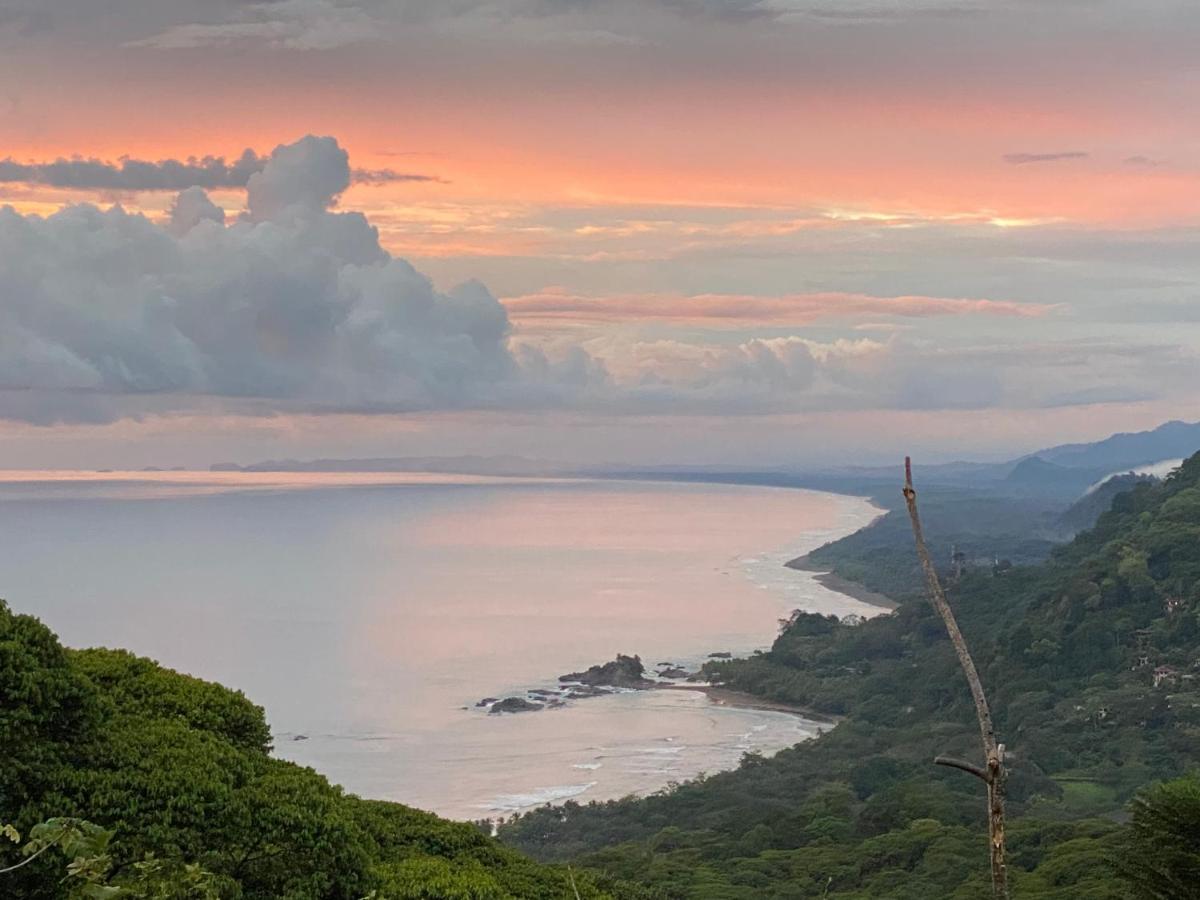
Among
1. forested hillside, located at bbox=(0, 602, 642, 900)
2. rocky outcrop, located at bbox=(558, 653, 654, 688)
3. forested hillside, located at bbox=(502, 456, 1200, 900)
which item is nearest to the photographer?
forested hillside, located at bbox=(0, 602, 642, 900)

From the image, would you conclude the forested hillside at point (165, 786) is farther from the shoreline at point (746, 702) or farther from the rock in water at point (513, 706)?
the shoreline at point (746, 702)

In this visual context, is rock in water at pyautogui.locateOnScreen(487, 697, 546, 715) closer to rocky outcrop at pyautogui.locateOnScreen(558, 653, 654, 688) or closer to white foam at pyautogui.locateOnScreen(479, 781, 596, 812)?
rocky outcrop at pyautogui.locateOnScreen(558, 653, 654, 688)

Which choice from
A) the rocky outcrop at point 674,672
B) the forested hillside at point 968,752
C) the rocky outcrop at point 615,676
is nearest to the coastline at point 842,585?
the forested hillside at point 968,752

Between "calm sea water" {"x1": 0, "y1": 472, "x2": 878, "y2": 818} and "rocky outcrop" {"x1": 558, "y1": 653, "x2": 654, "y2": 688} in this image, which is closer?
"calm sea water" {"x1": 0, "y1": 472, "x2": 878, "y2": 818}

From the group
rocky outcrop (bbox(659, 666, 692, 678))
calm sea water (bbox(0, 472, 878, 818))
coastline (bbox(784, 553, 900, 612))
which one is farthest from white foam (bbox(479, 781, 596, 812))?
coastline (bbox(784, 553, 900, 612))

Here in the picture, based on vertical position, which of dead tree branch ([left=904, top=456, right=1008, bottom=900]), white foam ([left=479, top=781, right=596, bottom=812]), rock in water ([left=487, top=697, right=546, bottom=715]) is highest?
dead tree branch ([left=904, top=456, right=1008, bottom=900])

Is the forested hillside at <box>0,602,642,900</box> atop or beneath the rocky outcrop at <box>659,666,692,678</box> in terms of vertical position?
atop

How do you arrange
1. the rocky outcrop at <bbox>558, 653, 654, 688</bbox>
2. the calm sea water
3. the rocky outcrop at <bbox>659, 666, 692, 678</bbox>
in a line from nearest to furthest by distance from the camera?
the calm sea water < the rocky outcrop at <bbox>558, 653, 654, 688</bbox> < the rocky outcrop at <bbox>659, 666, 692, 678</bbox>
